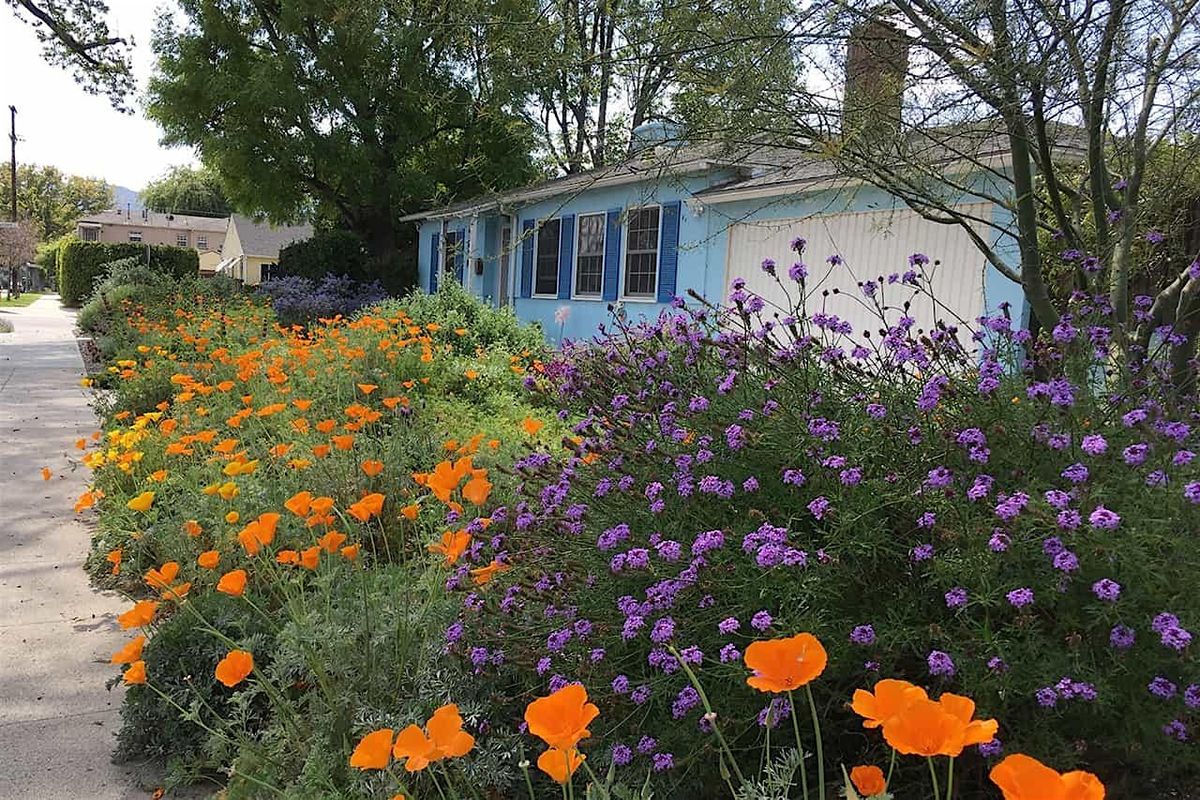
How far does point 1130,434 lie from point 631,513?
1125 mm

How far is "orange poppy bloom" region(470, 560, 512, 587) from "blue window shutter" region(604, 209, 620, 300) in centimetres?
1040

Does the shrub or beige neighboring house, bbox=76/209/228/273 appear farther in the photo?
beige neighboring house, bbox=76/209/228/273

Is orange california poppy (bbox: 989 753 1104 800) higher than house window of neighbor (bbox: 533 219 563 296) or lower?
lower

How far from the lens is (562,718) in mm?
1107

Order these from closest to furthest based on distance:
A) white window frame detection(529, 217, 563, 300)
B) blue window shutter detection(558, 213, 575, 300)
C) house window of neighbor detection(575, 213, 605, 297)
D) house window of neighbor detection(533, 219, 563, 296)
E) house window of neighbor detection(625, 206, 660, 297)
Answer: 1. house window of neighbor detection(625, 206, 660, 297)
2. house window of neighbor detection(575, 213, 605, 297)
3. blue window shutter detection(558, 213, 575, 300)
4. white window frame detection(529, 217, 563, 300)
5. house window of neighbor detection(533, 219, 563, 296)

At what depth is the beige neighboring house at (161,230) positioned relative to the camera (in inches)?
2404

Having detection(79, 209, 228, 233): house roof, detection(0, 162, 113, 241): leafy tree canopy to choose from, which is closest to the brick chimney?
detection(79, 209, 228, 233): house roof

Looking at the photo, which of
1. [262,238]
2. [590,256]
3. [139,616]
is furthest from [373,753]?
[262,238]

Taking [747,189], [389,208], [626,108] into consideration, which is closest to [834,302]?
[747,189]

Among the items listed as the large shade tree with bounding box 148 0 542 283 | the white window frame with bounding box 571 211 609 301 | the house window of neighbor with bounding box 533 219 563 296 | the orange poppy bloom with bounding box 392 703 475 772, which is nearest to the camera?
the orange poppy bloom with bounding box 392 703 475 772

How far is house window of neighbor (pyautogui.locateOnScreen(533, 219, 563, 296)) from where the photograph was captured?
47.9ft

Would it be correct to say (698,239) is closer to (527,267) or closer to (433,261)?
(527,267)

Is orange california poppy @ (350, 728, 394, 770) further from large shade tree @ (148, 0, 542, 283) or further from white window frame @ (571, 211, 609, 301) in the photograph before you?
large shade tree @ (148, 0, 542, 283)

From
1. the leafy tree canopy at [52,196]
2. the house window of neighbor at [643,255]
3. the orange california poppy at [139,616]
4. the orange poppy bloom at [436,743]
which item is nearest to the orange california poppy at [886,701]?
the orange poppy bloom at [436,743]
